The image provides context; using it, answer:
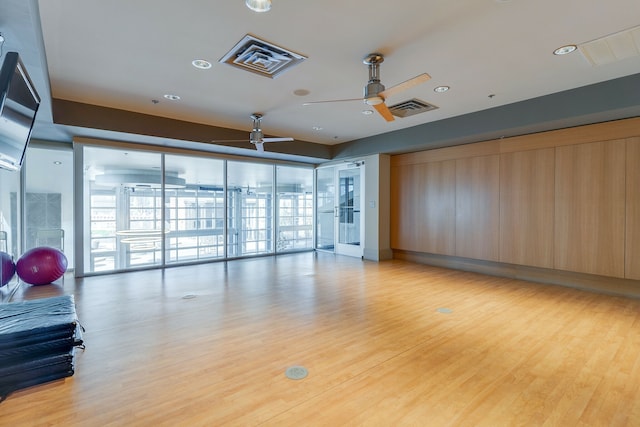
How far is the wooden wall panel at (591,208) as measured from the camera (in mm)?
4309

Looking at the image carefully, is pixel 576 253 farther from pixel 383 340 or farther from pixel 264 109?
pixel 264 109

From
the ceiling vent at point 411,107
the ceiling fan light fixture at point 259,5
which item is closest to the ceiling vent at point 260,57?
the ceiling fan light fixture at point 259,5

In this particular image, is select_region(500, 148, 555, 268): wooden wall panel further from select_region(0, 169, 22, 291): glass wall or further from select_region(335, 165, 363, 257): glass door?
select_region(0, 169, 22, 291): glass wall

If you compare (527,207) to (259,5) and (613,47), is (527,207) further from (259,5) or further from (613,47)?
(259,5)

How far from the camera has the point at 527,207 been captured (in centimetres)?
520

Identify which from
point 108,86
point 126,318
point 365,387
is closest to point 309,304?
point 365,387

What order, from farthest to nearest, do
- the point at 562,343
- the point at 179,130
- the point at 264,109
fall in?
the point at 179,130, the point at 264,109, the point at 562,343

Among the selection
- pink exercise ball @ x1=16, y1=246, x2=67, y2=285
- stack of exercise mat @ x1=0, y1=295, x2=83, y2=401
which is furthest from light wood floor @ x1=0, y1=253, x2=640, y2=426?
pink exercise ball @ x1=16, y1=246, x2=67, y2=285

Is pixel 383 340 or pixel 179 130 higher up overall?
pixel 179 130

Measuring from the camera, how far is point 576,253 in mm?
4676

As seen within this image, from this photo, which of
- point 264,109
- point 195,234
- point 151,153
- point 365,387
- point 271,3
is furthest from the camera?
point 195,234

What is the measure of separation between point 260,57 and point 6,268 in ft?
16.1

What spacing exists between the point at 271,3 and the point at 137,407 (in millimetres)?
3033

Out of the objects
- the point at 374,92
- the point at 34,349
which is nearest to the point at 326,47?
the point at 374,92
